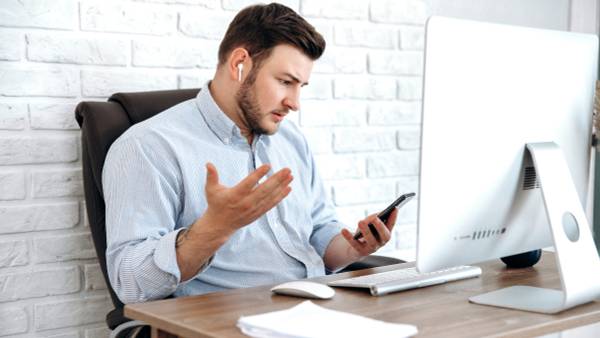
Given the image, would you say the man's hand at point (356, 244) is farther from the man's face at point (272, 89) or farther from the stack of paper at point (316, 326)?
the stack of paper at point (316, 326)

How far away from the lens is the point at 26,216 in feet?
6.66

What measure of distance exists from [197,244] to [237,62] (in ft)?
1.92

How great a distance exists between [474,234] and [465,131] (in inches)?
6.9

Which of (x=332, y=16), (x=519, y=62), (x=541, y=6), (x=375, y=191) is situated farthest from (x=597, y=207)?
(x=519, y=62)

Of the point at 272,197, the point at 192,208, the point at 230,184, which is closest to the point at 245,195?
the point at 272,197

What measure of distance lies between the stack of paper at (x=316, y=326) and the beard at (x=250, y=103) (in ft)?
2.41

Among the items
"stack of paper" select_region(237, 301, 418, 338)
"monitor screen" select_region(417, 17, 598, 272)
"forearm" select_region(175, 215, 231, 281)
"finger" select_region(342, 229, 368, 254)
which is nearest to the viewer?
"stack of paper" select_region(237, 301, 418, 338)

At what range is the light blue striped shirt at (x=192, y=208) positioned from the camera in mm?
1654

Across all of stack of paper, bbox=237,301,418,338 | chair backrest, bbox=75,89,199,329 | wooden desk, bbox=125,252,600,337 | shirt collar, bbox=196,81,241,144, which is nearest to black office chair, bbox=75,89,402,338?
chair backrest, bbox=75,89,199,329

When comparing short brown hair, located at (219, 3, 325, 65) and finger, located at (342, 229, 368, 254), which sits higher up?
short brown hair, located at (219, 3, 325, 65)

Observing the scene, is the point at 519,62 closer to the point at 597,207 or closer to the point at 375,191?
the point at 375,191

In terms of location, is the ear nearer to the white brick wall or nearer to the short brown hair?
the short brown hair

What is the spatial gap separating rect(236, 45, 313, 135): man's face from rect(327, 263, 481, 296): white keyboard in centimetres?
48

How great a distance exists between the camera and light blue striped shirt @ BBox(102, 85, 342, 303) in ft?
5.43
